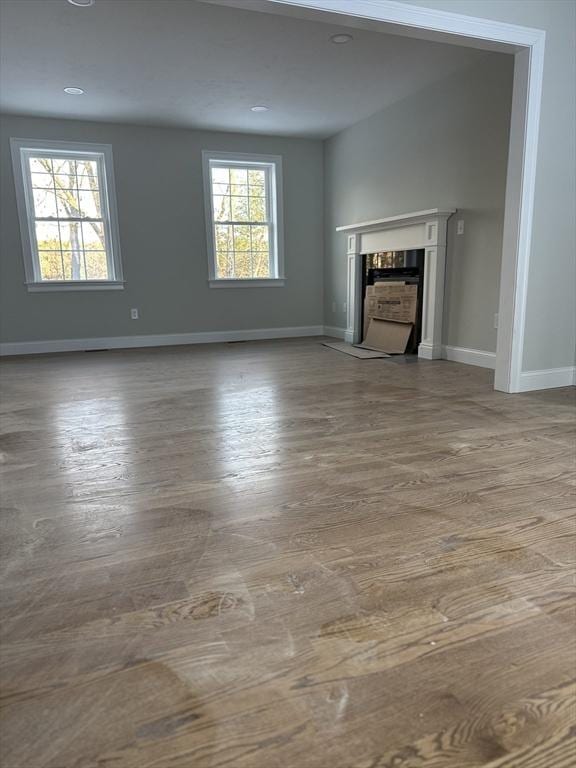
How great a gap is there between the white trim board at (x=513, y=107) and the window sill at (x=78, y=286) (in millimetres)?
Answer: 4022

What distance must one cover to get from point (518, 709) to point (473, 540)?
0.60 metres

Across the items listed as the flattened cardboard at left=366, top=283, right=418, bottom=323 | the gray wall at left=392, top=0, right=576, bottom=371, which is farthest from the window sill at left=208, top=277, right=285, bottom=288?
the gray wall at left=392, top=0, right=576, bottom=371

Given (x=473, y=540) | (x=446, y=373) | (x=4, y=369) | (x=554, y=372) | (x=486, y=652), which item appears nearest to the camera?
(x=486, y=652)

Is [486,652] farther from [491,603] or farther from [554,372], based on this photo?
[554,372]

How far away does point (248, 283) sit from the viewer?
20.8 ft

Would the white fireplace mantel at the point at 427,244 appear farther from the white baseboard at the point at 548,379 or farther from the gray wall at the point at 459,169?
the white baseboard at the point at 548,379

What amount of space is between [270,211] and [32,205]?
9.21 feet

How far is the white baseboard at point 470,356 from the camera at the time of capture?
13.6ft

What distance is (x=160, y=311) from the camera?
19.8 feet

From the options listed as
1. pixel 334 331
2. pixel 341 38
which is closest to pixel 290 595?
pixel 341 38

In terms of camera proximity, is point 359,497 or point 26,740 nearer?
point 26,740

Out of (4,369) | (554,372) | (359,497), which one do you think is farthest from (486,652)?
(4,369)

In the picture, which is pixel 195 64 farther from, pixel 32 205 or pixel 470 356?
pixel 470 356

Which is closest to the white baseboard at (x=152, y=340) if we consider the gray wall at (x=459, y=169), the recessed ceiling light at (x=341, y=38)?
the gray wall at (x=459, y=169)
